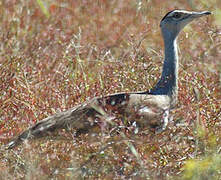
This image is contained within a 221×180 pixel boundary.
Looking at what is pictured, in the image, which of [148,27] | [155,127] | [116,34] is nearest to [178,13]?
[148,27]

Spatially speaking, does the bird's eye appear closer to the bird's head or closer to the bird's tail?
the bird's head

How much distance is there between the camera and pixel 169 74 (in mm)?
4492

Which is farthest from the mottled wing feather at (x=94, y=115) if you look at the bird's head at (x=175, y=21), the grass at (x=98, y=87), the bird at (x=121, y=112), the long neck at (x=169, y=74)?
the bird's head at (x=175, y=21)

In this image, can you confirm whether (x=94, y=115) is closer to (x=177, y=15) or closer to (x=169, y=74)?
(x=169, y=74)

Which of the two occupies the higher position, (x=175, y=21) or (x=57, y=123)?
(x=175, y=21)

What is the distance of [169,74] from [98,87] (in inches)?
22.7

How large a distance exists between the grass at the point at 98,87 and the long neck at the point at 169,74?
0.08m

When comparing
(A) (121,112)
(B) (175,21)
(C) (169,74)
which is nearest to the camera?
(A) (121,112)

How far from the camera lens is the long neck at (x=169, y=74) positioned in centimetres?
432

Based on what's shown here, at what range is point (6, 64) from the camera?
4.69 meters

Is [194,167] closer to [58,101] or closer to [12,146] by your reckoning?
[12,146]

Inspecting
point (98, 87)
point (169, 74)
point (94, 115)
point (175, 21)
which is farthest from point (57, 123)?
point (175, 21)

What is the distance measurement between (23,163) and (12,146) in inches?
10.1

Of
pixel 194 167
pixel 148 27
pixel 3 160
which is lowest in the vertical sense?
pixel 3 160
